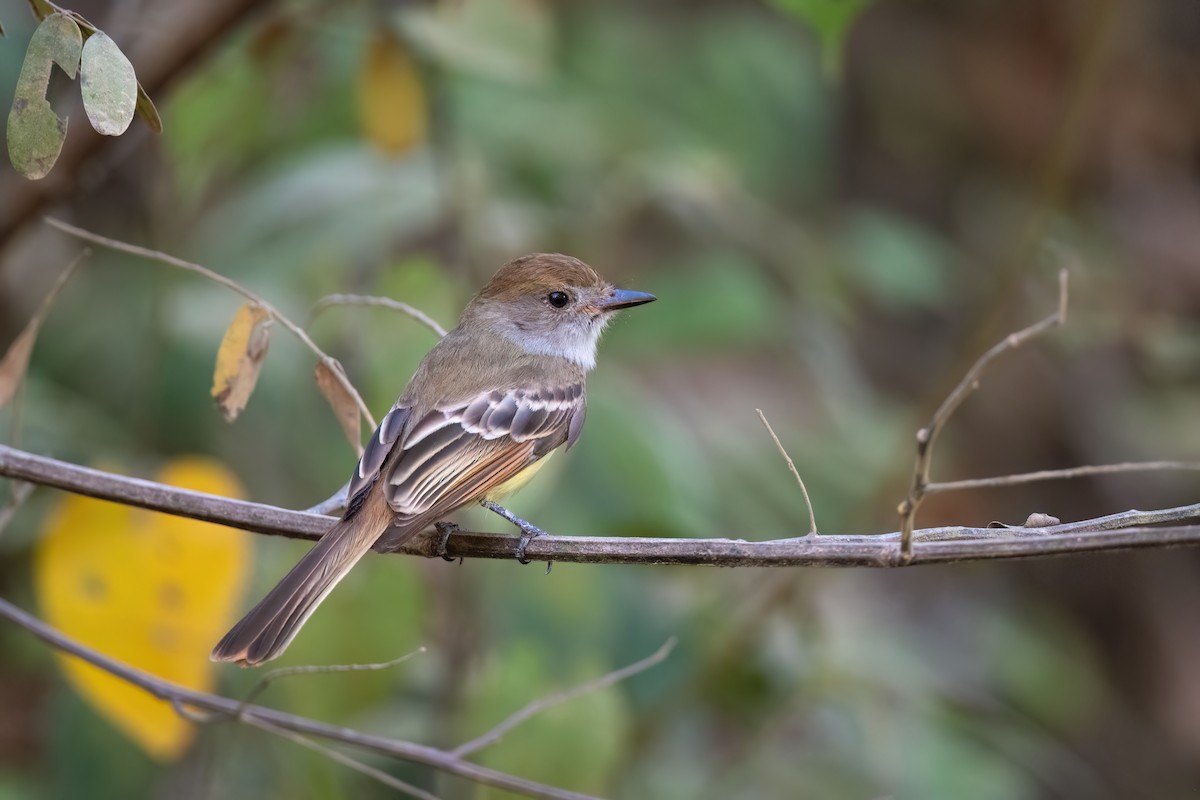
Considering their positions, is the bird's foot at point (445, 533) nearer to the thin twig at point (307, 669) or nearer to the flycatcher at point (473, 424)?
the flycatcher at point (473, 424)

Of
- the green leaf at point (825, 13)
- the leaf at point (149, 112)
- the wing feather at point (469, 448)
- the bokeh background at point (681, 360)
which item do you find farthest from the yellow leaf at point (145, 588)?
the green leaf at point (825, 13)

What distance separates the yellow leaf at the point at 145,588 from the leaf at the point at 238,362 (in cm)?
55

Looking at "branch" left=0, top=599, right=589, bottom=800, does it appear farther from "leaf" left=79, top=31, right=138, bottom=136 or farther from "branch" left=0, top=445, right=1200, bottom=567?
"leaf" left=79, top=31, right=138, bottom=136

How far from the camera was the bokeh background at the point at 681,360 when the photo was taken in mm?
3988

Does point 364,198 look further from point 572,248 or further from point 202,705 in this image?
point 202,705

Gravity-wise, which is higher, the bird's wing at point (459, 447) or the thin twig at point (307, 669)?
the bird's wing at point (459, 447)

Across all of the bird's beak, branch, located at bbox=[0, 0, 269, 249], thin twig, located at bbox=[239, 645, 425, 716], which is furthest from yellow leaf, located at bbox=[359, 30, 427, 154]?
thin twig, located at bbox=[239, 645, 425, 716]

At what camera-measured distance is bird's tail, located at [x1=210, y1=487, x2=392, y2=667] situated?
8.72ft

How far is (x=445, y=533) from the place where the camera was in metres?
3.07

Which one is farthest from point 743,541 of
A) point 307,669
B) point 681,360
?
point 681,360

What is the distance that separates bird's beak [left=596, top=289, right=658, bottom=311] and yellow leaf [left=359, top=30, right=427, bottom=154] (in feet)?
2.52

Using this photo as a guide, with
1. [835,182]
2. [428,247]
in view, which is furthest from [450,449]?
[835,182]

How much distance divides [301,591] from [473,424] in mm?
821

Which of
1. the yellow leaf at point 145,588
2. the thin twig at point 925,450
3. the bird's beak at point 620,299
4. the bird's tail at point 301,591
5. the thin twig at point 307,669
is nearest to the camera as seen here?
the thin twig at point 925,450
